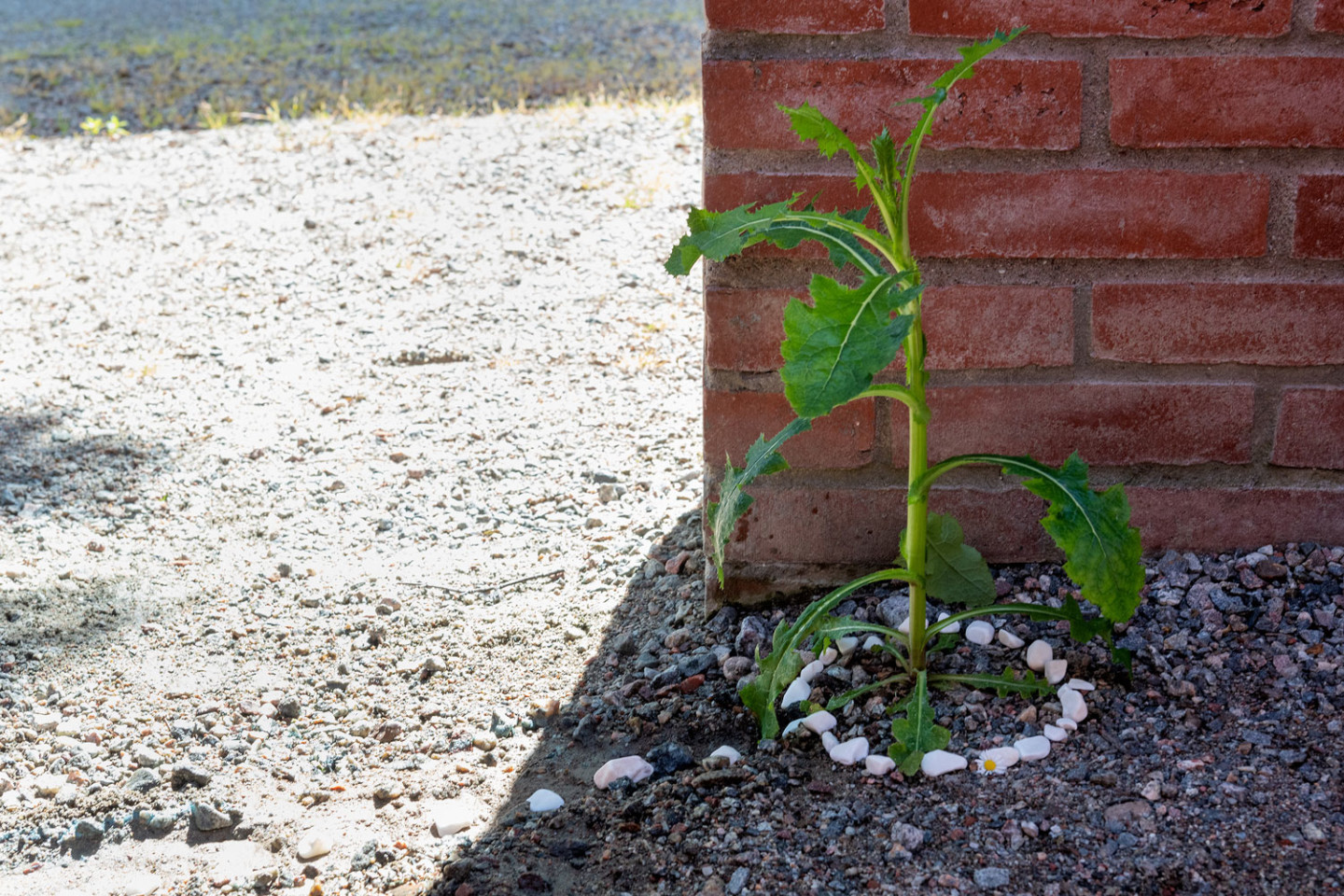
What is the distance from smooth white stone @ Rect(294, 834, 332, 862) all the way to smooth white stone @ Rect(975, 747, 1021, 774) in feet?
2.66

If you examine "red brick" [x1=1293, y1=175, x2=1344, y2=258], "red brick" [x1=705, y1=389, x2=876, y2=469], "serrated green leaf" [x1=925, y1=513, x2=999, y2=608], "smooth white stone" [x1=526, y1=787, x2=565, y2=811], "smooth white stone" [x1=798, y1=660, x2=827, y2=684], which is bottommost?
"smooth white stone" [x1=526, y1=787, x2=565, y2=811]

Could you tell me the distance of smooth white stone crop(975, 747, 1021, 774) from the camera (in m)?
1.44

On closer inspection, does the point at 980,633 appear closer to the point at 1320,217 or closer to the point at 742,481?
the point at 742,481

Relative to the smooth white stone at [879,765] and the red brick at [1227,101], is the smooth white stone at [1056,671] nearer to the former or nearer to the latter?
the smooth white stone at [879,765]

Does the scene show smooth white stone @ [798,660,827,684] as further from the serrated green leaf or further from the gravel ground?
the gravel ground

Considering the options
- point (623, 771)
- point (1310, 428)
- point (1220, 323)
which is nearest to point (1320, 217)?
point (1220, 323)

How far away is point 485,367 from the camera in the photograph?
3.05 metres

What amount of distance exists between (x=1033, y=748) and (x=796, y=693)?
1.06ft

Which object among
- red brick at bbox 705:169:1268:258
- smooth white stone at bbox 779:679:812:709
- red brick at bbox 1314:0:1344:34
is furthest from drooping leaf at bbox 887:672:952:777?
red brick at bbox 1314:0:1344:34

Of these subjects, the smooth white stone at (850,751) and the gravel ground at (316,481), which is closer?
the smooth white stone at (850,751)

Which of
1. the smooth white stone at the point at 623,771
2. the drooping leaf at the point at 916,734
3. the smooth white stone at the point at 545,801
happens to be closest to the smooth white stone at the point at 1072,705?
the drooping leaf at the point at 916,734

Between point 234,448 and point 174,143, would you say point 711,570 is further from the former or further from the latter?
point 174,143

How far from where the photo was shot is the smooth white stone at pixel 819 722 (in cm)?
154

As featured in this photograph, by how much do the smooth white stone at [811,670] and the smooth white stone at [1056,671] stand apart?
11.7 inches
